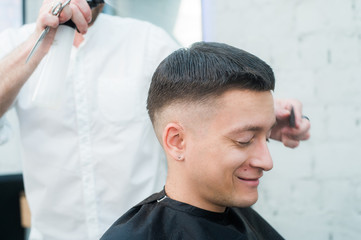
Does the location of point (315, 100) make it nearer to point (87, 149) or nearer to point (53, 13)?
point (87, 149)

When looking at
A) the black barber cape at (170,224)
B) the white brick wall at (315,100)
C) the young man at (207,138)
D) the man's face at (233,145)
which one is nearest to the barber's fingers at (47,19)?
the young man at (207,138)

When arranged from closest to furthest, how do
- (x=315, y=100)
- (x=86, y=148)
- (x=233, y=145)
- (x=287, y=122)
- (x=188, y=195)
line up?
(x=233, y=145) < (x=188, y=195) < (x=287, y=122) < (x=86, y=148) < (x=315, y=100)

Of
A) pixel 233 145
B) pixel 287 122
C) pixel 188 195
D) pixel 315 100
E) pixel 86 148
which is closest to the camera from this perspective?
pixel 233 145

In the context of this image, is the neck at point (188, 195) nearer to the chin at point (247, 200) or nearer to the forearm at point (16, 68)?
the chin at point (247, 200)

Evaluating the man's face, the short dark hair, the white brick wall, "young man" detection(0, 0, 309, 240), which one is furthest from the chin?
the white brick wall

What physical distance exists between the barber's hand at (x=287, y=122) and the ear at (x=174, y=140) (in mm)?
330

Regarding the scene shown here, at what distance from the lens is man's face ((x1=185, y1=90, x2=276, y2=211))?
88 cm

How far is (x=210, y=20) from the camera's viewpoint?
169 cm

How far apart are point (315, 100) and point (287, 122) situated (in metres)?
0.42

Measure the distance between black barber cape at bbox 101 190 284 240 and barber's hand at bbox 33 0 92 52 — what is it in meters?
0.49

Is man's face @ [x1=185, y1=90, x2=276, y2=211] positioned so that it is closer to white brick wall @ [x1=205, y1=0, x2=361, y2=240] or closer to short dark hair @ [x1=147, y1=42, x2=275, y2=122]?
short dark hair @ [x1=147, y1=42, x2=275, y2=122]

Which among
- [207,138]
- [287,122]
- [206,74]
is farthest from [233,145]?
[287,122]

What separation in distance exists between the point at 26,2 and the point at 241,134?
1.88 m

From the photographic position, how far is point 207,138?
90 cm
